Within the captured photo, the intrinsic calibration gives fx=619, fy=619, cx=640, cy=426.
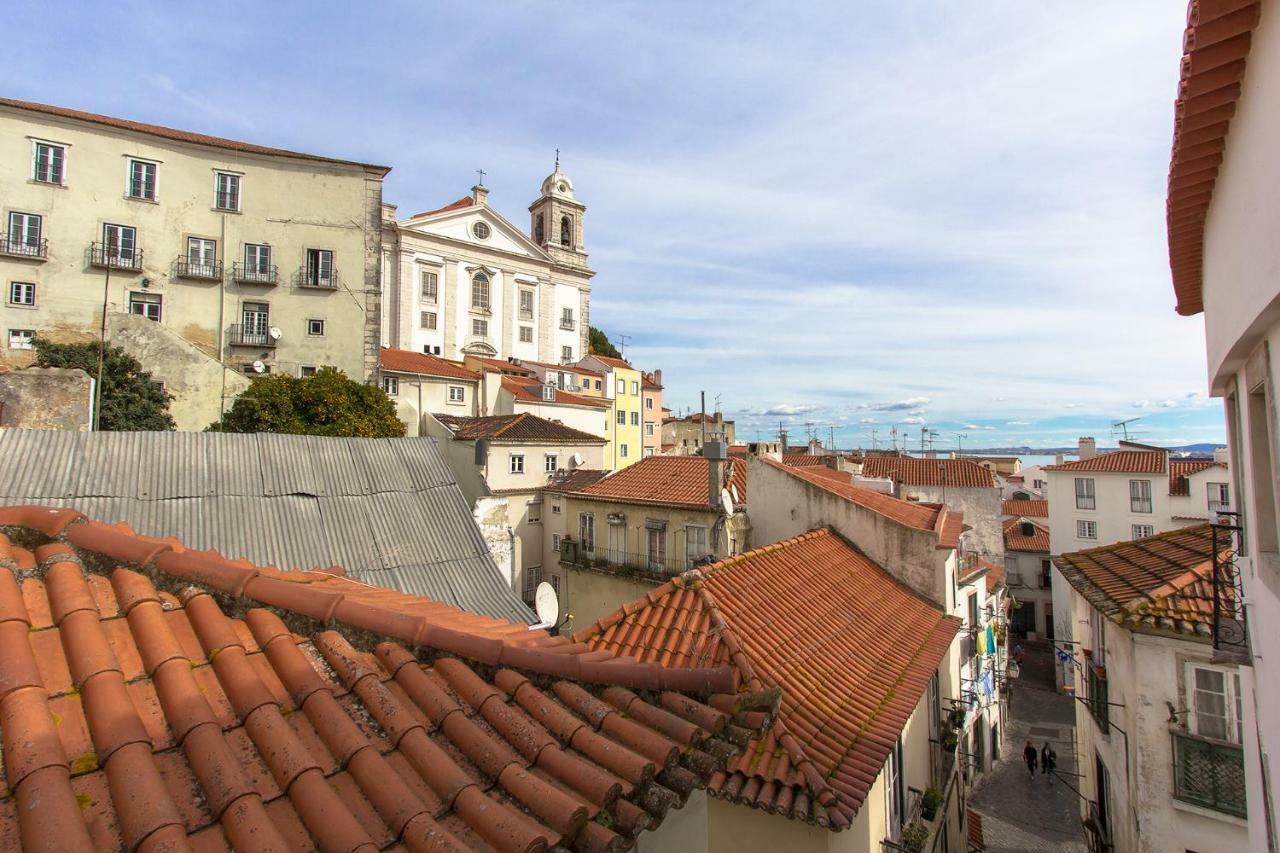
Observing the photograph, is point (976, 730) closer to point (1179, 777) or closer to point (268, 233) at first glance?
point (1179, 777)

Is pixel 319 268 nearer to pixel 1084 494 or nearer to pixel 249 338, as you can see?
pixel 249 338

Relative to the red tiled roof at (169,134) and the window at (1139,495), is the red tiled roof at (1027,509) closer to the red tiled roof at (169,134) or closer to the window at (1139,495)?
the window at (1139,495)

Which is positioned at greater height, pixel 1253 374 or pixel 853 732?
pixel 1253 374

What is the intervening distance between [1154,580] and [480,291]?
55.3 m

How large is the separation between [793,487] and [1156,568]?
7459mm

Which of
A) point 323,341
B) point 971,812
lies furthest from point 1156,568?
point 323,341

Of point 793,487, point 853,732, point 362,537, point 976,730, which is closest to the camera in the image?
point 853,732

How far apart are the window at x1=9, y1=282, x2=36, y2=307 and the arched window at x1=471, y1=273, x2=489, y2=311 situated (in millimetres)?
32089

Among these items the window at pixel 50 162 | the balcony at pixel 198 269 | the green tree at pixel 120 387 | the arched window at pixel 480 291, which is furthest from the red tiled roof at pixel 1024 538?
the window at pixel 50 162

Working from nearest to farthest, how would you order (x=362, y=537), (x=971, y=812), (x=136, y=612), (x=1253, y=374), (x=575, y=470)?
(x=136, y=612) < (x=1253, y=374) < (x=362, y=537) < (x=971, y=812) < (x=575, y=470)

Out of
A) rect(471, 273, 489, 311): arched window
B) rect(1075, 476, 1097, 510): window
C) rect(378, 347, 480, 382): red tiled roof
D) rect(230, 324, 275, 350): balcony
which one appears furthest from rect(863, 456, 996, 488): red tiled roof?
rect(471, 273, 489, 311): arched window

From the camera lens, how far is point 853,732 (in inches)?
312

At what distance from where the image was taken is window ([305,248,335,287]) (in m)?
33.0

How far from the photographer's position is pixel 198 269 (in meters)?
31.6
